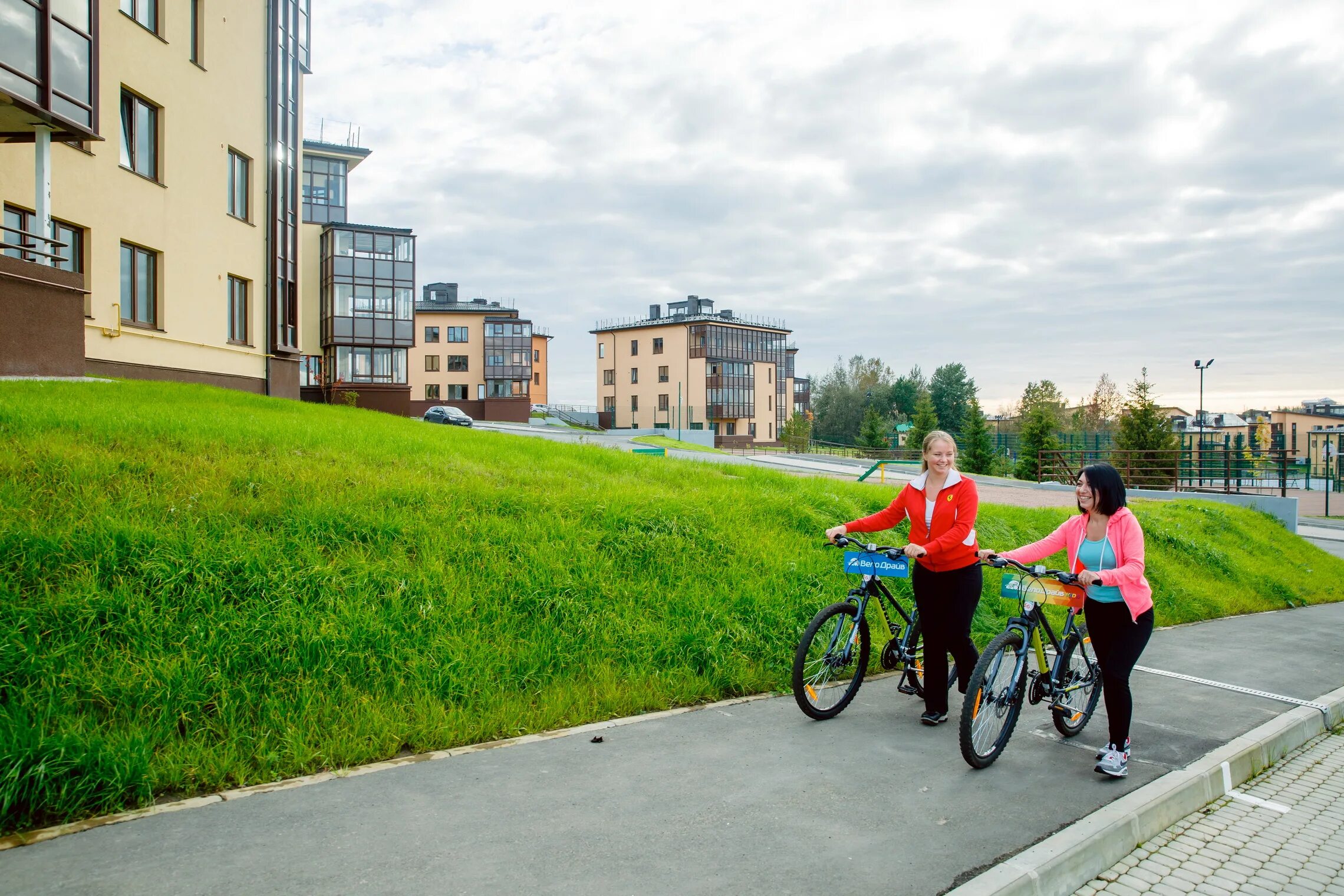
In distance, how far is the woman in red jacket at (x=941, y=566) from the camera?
18.1 ft

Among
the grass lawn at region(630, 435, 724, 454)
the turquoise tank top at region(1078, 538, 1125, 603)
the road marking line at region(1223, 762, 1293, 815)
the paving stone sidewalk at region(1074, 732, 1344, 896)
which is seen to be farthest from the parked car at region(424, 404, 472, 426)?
the paving stone sidewalk at region(1074, 732, 1344, 896)

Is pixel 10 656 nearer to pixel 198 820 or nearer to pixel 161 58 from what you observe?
pixel 198 820

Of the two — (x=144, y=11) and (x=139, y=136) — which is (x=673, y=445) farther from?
(x=144, y=11)

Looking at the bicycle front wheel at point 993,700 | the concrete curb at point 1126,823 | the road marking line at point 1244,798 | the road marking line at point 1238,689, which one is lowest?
the road marking line at point 1238,689

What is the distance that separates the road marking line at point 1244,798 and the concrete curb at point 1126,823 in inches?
2.0

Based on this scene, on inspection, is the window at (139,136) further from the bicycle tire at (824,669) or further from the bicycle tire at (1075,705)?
the bicycle tire at (1075,705)

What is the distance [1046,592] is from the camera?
5.18 metres

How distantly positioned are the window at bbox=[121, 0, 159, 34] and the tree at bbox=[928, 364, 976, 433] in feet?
251

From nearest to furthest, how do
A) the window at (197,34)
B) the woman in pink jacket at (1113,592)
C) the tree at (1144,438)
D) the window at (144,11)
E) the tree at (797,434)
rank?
the woman in pink jacket at (1113,592)
the window at (144,11)
the window at (197,34)
the tree at (1144,438)
the tree at (797,434)

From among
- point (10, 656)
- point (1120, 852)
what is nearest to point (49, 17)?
point (10, 656)

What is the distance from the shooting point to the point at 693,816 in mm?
4094

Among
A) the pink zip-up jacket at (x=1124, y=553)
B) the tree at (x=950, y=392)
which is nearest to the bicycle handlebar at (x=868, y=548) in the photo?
the pink zip-up jacket at (x=1124, y=553)

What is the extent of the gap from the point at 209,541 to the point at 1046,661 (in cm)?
570

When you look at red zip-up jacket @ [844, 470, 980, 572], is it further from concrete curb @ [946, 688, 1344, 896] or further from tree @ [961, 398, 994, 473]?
tree @ [961, 398, 994, 473]
